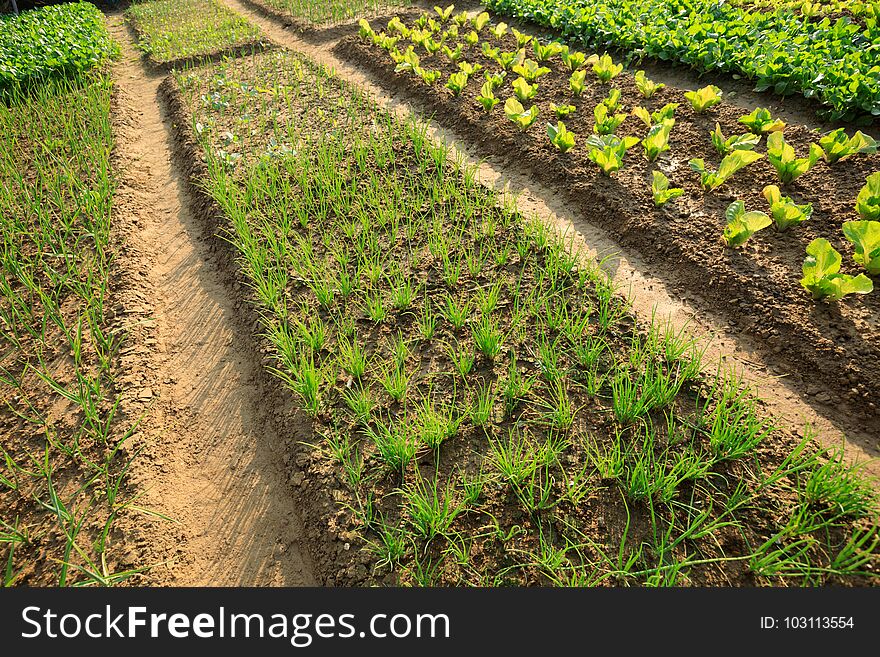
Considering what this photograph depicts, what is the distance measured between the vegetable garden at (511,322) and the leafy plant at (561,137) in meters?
0.02

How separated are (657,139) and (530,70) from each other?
6.82 feet

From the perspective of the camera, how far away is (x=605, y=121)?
4.27 metres

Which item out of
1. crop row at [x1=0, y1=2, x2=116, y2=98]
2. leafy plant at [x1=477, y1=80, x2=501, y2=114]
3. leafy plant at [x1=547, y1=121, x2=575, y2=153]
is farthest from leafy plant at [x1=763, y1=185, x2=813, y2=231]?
crop row at [x1=0, y1=2, x2=116, y2=98]

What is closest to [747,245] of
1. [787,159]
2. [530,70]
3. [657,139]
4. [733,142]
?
[787,159]

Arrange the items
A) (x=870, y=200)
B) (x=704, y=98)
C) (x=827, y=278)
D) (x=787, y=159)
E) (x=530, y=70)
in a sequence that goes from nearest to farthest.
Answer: (x=827, y=278) < (x=870, y=200) < (x=787, y=159) < (x=704, y=98) < (x=530, y=70)

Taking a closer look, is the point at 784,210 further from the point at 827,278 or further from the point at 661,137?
the point at 661,137

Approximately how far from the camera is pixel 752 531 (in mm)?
1928

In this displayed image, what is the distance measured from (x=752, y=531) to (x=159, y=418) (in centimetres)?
295

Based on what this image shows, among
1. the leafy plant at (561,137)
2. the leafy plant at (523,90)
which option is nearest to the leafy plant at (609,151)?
the leafy plant at (561,137)

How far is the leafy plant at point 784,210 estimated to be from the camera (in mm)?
3115

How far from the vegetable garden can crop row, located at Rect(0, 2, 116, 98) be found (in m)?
1.63

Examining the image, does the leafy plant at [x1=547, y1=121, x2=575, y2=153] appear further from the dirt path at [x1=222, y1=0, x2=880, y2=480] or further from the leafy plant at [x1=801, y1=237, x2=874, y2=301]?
the leafy plant at [x1=801, y1=237, x2=874, y2=301]

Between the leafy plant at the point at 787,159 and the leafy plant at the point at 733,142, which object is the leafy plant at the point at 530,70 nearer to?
the leafy plant at the point at 733,142

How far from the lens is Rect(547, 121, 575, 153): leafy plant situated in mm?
4176
